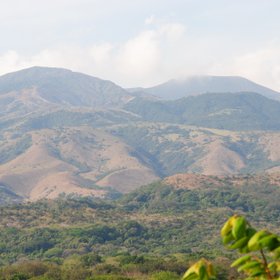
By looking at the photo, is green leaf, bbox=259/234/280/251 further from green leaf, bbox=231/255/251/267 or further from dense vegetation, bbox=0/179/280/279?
dense vegetation, bbox=0/179/280/279

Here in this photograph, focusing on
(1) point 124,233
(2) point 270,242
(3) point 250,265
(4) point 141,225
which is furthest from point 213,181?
(2) point 270,242

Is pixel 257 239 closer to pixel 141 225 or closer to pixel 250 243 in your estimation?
pixel 250 243

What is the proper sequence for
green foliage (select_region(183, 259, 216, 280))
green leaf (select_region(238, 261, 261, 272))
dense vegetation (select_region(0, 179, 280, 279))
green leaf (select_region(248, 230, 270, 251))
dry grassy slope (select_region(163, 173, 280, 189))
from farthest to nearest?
dry grassy slope (select_region(163, 173, 280, 189)), dense vegetation (select_region(0, 179, 280, 279)), green leaf (select_region(238, 261, 261, 272)), green foliage (select_region(183, 259, 216, 280)), green leaf (select_region(248, 230, 270, 251))

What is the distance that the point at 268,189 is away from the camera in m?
175

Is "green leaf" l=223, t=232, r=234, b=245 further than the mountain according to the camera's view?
No

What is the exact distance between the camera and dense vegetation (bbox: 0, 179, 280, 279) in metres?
64.1

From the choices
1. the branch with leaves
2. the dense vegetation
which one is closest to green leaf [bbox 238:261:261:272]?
the branch with leaves

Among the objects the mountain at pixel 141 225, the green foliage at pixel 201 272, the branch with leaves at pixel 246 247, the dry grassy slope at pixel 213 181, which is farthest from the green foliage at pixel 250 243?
the dry grassy slope at pixel 213 181

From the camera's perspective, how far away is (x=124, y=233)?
379 feet

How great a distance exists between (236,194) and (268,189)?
10.1 meters

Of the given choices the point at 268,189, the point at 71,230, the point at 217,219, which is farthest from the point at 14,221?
the point at 268,189

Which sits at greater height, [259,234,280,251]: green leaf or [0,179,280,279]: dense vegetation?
[259,234,280,251]: green leaf

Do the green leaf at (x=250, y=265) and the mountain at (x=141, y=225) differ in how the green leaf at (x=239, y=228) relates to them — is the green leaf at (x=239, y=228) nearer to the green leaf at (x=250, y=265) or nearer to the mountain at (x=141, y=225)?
the green leaf at (x=250, y=265)

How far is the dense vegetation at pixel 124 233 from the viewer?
64.1 m
